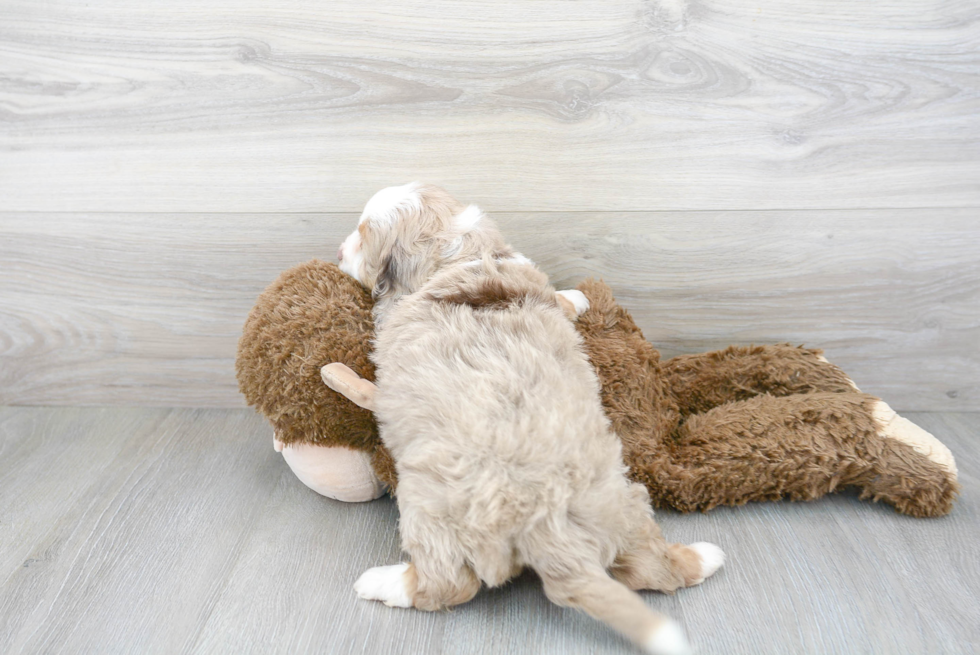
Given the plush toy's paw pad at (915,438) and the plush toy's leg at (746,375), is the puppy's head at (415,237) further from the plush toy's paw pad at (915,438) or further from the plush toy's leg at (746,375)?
the plush toy's paw pad at (915,438)

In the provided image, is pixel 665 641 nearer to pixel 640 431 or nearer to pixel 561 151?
pixel 640 431

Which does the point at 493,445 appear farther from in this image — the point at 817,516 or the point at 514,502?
the point at 817,516

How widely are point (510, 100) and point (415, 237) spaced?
0.42 meters

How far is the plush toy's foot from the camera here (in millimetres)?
1222

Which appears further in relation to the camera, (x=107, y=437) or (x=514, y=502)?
(x=107, y=437)

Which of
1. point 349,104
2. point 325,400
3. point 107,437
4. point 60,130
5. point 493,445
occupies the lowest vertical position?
point 107,437

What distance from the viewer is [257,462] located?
1.44m

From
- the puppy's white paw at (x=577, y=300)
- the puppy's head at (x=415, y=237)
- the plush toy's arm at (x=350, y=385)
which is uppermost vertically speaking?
the puppy's head at (x=415, y=237)

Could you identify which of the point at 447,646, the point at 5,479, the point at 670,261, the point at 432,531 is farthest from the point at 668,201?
the point at 5,479

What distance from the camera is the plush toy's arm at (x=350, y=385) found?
111 centimetres

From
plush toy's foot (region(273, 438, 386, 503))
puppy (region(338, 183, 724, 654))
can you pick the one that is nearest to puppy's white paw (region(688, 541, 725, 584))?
puppy (region(338, 183, 724, 654))

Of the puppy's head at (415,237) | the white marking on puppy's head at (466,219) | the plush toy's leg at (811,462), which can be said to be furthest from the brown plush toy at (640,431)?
the white marking on puppy's head at (466,219)

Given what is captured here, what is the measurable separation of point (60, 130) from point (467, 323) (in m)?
1.08

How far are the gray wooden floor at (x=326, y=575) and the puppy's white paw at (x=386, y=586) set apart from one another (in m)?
0.02
